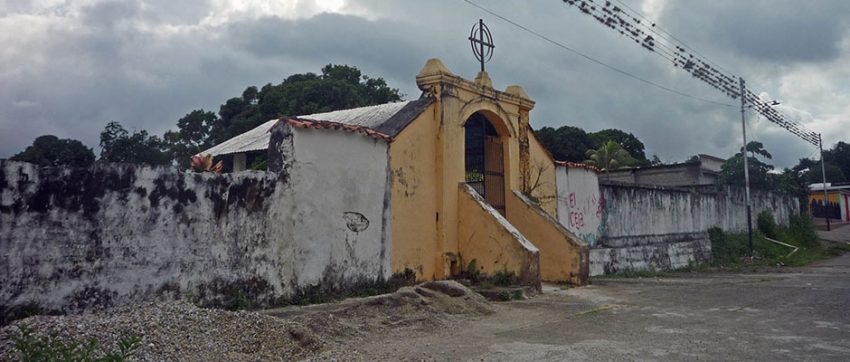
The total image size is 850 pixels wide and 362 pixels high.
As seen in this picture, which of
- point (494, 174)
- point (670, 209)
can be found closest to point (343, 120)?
point (494, 174)

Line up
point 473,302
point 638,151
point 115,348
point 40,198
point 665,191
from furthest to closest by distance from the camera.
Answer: point 638,151 → point 665,191 → point 473,302 → point 40,198 → point 115,348

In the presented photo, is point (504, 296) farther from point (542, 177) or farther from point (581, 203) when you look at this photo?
Answer: point (581, 203)

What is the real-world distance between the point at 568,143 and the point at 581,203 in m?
26.3

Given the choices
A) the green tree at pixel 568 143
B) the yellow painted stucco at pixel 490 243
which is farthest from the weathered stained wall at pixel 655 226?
the green tree at pixel 568 143

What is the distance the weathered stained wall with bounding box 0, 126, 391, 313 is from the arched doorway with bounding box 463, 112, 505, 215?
368 centimetres

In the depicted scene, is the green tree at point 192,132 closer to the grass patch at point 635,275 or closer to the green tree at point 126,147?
the green tree at point 126,147

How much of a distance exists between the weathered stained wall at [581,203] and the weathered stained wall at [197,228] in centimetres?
634

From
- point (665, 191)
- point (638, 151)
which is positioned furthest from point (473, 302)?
point (638, 151)

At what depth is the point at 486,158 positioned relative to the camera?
1334cm

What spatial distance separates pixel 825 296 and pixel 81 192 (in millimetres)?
11443

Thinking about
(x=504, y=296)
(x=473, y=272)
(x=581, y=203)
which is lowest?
(x=504, y=296)

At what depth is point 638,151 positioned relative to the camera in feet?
149

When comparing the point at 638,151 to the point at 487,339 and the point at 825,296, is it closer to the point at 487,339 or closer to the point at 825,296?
the point at 825,296

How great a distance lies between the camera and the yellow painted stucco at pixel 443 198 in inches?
413
